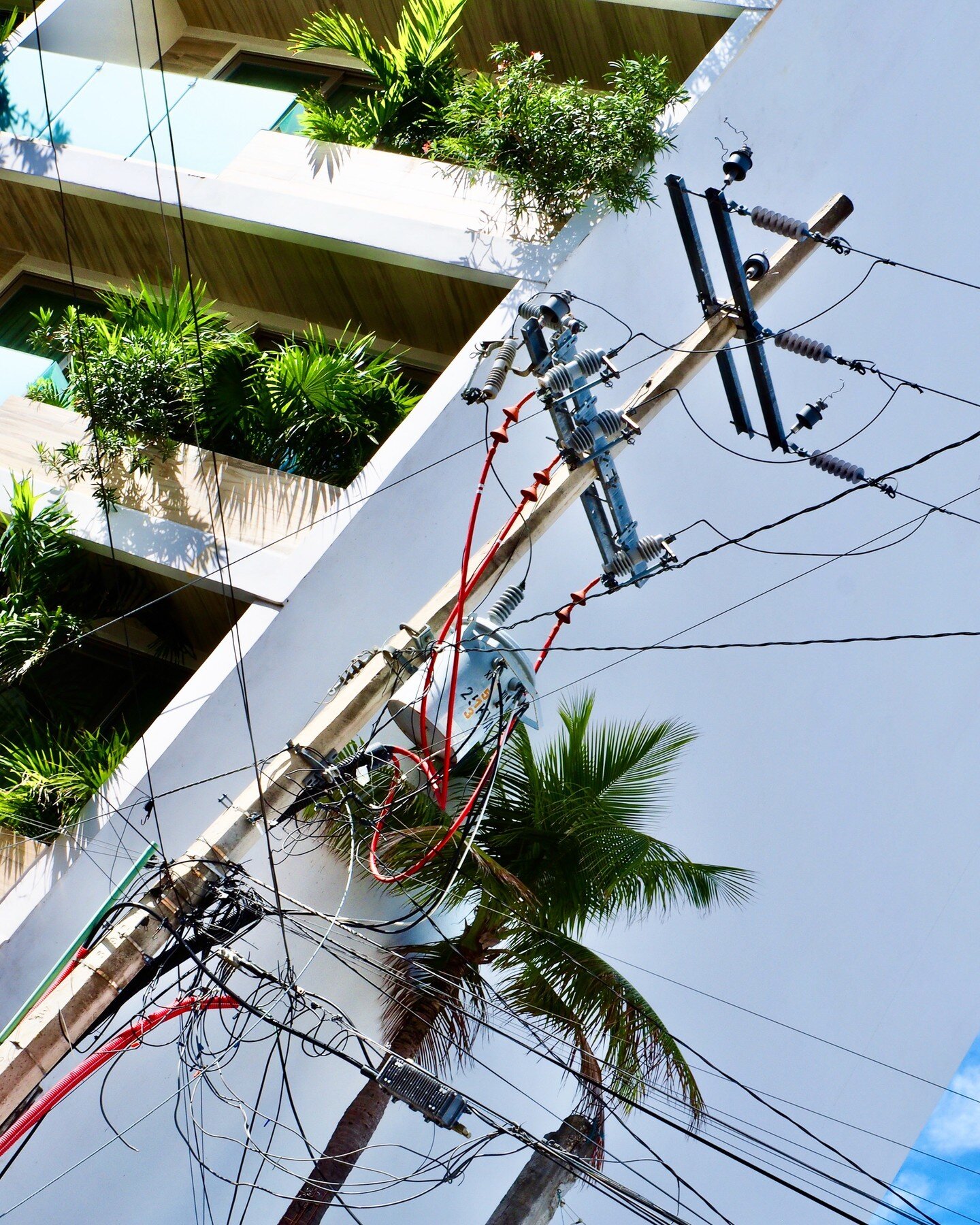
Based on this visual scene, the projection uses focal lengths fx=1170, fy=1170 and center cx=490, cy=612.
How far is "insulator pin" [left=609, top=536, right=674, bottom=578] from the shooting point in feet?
22.9

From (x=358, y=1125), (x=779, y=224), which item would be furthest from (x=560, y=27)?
(x=358, y=1125)

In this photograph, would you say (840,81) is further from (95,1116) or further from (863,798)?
(95,1116)

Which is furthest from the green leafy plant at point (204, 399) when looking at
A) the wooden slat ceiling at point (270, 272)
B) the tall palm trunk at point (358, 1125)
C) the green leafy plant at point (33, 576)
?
the tall palm trunk at point (358, 1125)

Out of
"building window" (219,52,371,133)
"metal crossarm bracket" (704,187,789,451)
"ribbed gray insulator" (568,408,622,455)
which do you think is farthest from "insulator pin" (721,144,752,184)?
"building window" (219,52,371,133)

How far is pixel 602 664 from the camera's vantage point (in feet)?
35.4

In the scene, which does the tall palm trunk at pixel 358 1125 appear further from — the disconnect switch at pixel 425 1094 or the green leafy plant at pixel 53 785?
the green leafy plant at pixel 53 785

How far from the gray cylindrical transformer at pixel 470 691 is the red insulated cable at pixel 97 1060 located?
1.98 metres

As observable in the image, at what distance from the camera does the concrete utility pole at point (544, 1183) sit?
7473 millimetres

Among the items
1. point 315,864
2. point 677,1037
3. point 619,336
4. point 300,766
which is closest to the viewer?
point 300,766

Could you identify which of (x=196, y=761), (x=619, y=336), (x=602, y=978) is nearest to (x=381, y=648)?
(x=602, y=978)

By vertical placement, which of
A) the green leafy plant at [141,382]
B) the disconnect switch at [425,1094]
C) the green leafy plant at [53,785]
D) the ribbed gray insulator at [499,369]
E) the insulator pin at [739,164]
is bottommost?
the disconnect switch at [425,1094]

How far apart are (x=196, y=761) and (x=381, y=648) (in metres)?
3.37

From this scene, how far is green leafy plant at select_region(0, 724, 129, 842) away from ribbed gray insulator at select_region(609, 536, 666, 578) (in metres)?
4.47

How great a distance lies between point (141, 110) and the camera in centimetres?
1216
